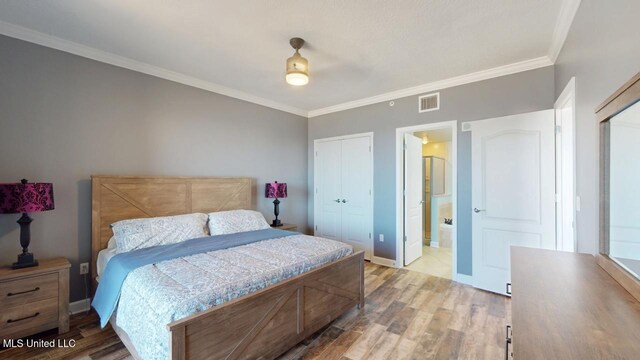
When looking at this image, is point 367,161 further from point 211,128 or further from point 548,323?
point 548,323

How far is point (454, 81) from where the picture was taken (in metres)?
3.41

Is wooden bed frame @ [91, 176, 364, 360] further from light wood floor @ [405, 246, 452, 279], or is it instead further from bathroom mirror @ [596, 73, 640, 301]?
bathroom mirror @ [596, 73, 640, 301]

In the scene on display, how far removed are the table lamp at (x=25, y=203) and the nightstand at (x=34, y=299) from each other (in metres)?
0.11

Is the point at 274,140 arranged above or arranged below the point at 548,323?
above

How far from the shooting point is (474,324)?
2436 mm

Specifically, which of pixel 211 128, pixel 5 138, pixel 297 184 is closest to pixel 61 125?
pixel 5 138

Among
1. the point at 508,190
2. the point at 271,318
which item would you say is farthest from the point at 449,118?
the point at 271,318

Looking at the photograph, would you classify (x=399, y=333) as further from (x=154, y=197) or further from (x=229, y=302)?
(x=154, y=197)

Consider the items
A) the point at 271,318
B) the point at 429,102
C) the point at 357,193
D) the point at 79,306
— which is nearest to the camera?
the point at 271,318

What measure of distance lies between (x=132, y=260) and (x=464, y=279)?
3.56 m

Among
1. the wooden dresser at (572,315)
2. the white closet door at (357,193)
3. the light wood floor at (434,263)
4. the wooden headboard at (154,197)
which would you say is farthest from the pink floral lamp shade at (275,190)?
the wooden dresser at (572,315)

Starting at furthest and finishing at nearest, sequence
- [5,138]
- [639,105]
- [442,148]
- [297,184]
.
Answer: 1. [442,148]
2. [297,184]
3. [5,138]
4. [639,105]

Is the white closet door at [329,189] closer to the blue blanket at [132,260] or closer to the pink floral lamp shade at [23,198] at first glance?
the blue blanket at [132,260]

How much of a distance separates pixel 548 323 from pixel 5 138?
377 cm
